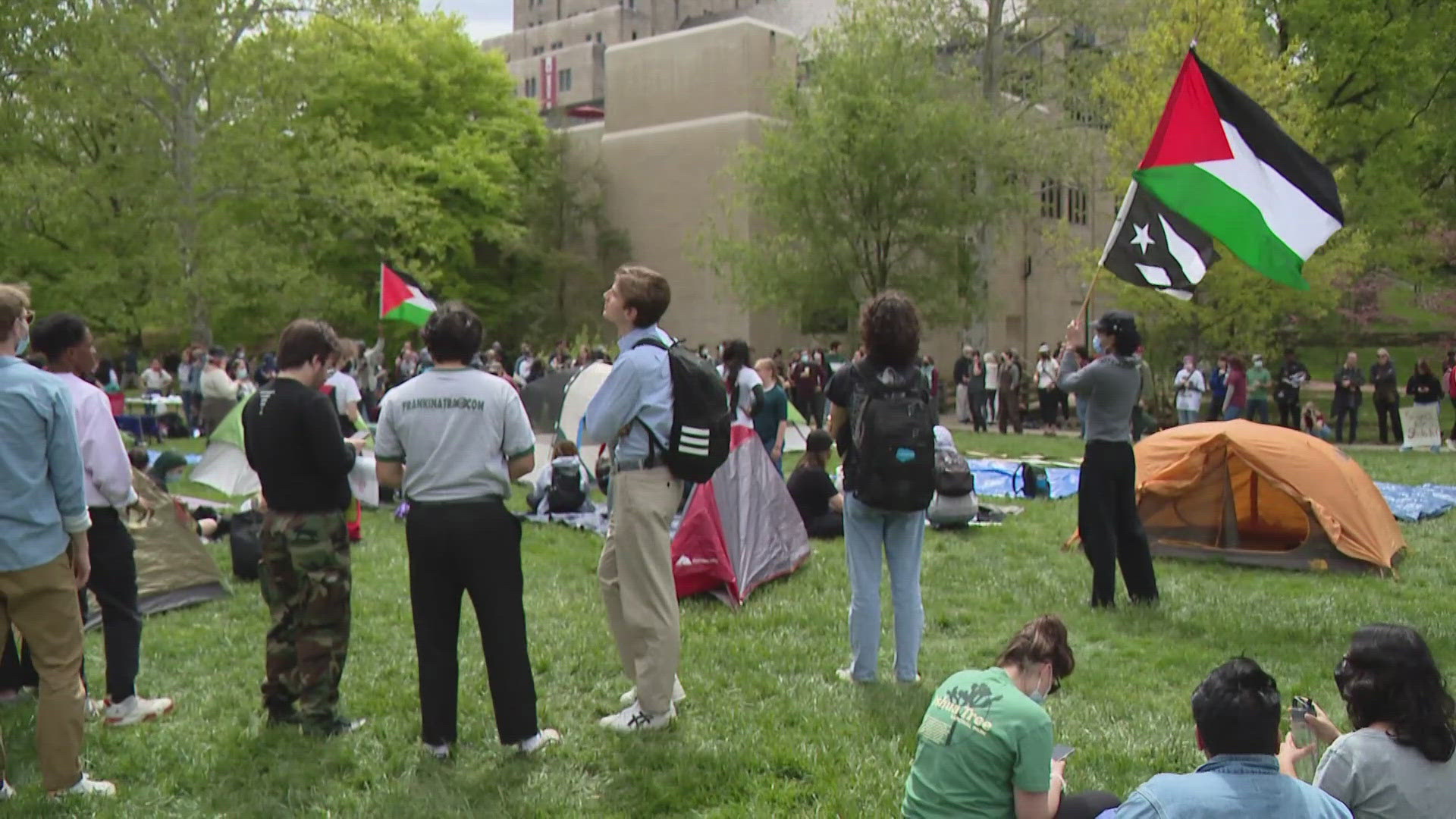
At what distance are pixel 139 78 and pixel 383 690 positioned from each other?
2200 cm

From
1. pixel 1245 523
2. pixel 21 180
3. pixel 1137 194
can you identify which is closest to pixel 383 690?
pixel 1137 194

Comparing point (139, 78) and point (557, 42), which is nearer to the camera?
point (139, 78)

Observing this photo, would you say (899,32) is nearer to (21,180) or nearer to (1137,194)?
(21,180)

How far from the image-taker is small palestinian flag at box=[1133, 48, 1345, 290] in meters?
7.05

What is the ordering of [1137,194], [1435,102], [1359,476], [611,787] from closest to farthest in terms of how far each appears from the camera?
[611,787] → [1137,194] → [1359,476] → [1435,102]

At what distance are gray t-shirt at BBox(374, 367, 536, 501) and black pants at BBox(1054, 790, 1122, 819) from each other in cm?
244

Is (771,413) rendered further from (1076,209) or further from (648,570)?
(1076,209)

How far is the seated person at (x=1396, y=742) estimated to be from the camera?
2.99 meters

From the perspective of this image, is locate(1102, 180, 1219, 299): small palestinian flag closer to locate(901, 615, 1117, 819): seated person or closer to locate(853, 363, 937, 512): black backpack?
locate(853, 363, 937, 512): black backpack

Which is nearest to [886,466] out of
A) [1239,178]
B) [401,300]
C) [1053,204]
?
[1239,178]

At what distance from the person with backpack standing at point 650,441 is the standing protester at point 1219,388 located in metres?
17.4

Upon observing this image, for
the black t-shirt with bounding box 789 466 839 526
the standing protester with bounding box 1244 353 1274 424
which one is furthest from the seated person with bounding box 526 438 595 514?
the standing protester with bounding box 1244 353 1274 424

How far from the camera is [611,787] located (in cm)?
470

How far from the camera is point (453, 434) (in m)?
4.68
